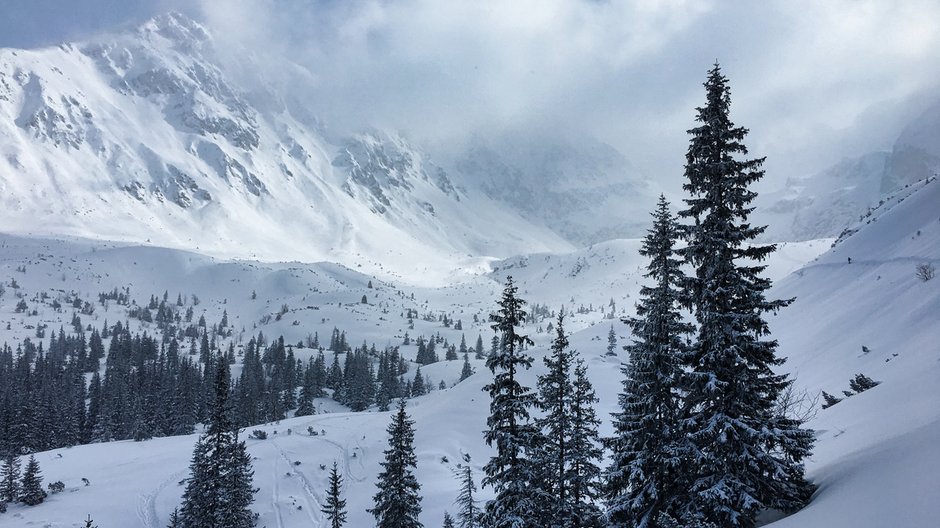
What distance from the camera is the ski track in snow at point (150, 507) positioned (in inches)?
2011

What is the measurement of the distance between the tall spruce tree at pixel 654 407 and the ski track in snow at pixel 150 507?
51.6 m

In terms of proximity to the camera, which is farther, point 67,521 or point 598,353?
point 598,353

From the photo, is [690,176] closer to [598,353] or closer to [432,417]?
[432,417]

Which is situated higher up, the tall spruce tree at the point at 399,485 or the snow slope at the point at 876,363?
the snow slope at the point at 876,363

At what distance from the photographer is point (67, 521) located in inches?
1893

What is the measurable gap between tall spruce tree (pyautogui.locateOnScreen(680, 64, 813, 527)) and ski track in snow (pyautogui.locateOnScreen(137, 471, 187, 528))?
55.3 metres

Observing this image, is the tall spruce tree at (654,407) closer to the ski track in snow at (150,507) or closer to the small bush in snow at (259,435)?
the ski track in snow at (150,507)

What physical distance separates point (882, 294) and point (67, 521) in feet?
226

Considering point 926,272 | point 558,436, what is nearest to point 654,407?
point 558,436

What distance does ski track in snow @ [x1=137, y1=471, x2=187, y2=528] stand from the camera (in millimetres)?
51075

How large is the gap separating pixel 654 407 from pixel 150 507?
5729 centimetres

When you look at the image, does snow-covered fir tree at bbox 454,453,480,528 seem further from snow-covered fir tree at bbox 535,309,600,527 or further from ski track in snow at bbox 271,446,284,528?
ski track in snow at bbox 271,446,284,528

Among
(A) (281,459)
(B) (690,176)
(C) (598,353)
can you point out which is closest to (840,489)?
(B) (690,176)

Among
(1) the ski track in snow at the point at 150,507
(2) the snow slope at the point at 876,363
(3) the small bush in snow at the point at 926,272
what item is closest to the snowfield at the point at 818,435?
(2) the snow slope at the point at 876,363
